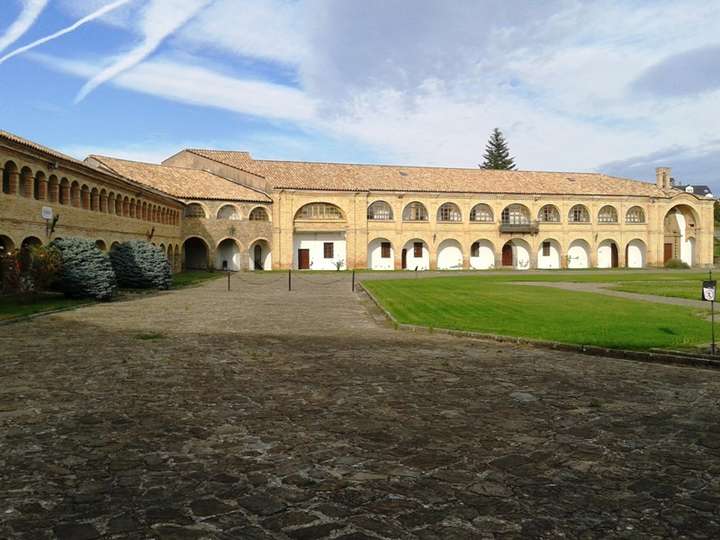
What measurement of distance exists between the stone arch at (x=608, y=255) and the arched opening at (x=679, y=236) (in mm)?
5789

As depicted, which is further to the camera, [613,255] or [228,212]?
[613,255]

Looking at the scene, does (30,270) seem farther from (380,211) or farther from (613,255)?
(613,255)

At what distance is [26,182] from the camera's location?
74.2 feet

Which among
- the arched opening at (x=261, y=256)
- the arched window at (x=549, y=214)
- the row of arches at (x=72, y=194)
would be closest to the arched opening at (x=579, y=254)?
the arched window at (x=549, y=214)

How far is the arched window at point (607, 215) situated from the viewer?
57062 mm

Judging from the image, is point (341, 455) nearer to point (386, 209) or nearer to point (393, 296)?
point (393, 296)

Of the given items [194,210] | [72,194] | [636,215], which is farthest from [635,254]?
[72,194]

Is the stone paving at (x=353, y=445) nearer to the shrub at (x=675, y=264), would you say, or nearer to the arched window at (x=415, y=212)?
the arched window at (x=415, y=212)

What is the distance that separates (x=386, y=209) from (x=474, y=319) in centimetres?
3897

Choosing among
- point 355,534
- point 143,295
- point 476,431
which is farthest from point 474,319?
point 143,295

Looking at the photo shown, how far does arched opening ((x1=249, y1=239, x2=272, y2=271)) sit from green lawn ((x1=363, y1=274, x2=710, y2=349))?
1191 inches

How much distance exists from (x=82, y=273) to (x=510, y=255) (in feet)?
147

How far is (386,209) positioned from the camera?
5259 centimetres

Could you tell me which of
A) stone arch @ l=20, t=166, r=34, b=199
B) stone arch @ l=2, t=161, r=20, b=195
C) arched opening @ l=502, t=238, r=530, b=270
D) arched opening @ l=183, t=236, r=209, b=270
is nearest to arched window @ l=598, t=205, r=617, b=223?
arched opening @ l=502, t=238, r=530, b=270
